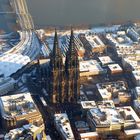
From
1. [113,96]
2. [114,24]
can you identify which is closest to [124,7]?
[114,24]

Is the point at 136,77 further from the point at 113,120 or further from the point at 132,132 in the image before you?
the point at 132,132

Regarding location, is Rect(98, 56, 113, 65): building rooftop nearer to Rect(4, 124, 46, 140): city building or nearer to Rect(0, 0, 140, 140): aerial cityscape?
Rect(0, 0, 140, 140): aerial cityscape

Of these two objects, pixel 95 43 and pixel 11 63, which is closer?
pixel 11 63

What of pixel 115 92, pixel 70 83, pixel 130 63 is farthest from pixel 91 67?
pixel 70 83

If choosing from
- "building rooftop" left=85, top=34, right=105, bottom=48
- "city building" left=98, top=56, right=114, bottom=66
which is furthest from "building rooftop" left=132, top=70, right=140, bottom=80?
"building rooftop" left=85, top=34, right=105, bottom=48

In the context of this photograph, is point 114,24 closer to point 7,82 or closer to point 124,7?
point 124,7

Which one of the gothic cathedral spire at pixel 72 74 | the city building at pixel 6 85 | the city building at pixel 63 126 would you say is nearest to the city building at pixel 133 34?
the gothic cathedral spire at pixel 72 74
